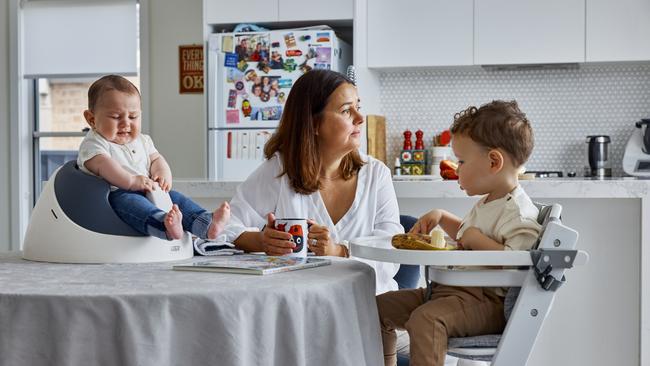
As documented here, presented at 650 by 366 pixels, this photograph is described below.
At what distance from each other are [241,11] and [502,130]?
10.7 feet

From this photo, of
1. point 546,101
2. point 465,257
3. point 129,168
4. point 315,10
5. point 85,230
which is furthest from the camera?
point 546,101

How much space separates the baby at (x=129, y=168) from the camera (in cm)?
174

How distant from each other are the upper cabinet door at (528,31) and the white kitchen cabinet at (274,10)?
0.76m

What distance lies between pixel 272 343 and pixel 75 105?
5.00 meters

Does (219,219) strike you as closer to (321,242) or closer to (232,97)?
(321,242)

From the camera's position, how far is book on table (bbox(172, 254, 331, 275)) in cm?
158

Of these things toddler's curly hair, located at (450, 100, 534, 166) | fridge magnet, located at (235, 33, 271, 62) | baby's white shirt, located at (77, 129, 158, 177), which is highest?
fridge magnet, located at (235, 33, 271, 62)

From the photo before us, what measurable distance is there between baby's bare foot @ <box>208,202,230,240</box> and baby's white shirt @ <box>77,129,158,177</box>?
0.21m

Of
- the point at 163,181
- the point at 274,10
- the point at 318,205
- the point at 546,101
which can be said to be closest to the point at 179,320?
the point at 163,181

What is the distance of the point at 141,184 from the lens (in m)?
1.82

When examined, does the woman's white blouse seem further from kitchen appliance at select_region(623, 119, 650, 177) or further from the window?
the window

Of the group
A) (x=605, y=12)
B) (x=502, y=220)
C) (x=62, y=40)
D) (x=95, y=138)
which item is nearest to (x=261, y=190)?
(x=95, y=138)

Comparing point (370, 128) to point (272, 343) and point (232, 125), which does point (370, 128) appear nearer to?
point (232, 125)

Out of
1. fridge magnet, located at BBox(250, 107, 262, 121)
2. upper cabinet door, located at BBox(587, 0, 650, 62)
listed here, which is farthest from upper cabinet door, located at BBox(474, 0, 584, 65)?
fridge magnet, located at BBox(250, 107, 262, 121)
